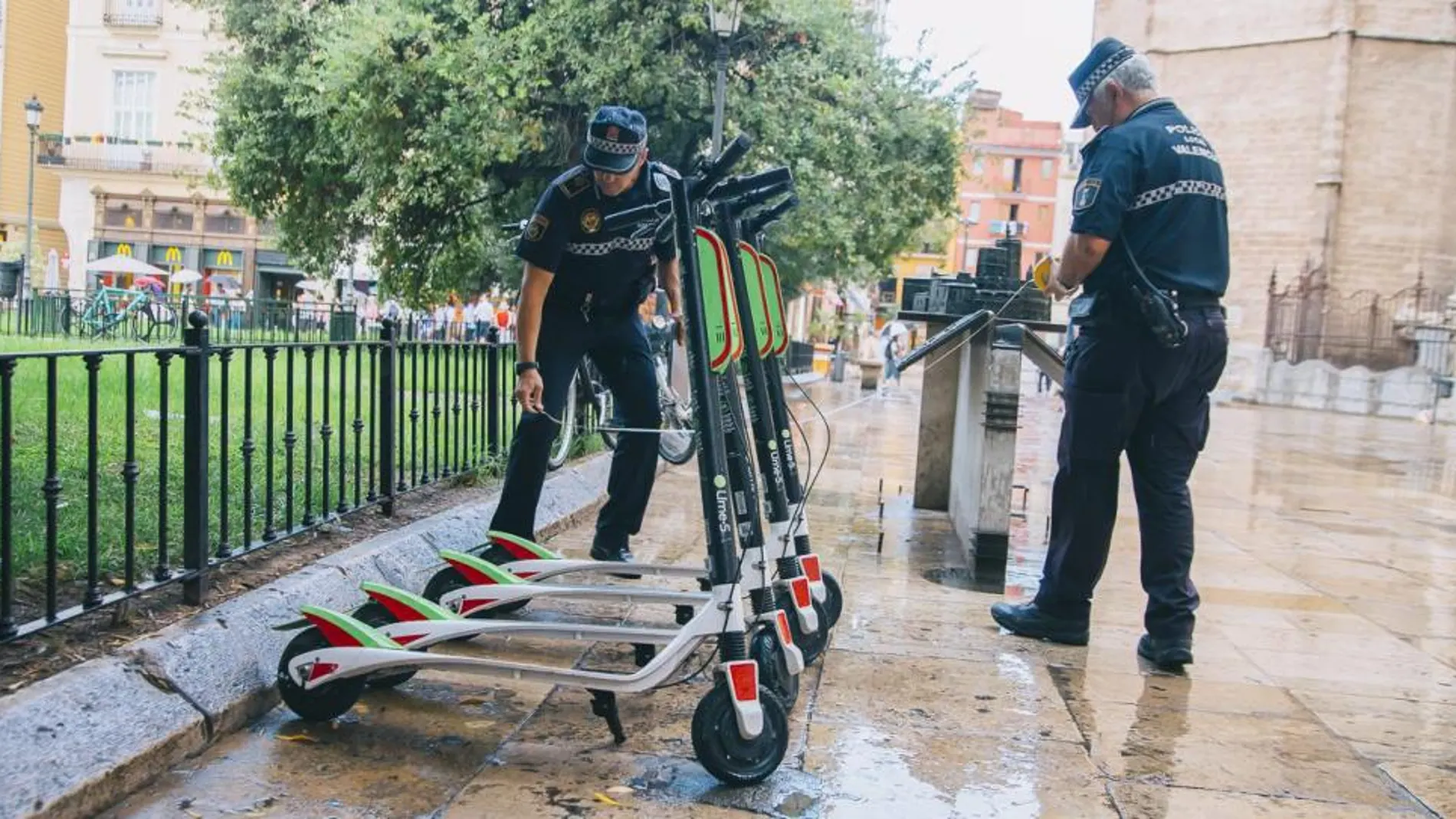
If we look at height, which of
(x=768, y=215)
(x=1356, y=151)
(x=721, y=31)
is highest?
(x=1356, y=151)

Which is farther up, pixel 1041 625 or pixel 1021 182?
pixel 1021 182

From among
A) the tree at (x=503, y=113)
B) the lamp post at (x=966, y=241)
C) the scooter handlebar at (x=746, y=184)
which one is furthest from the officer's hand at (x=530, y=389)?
the lamp post at (x=966, y=241)

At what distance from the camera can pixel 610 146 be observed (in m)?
4.25

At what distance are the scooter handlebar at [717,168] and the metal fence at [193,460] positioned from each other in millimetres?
1659

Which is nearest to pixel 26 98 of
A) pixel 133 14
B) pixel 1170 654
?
pixel 133 14

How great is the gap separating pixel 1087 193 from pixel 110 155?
149 feet

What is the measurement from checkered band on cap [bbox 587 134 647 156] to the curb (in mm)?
1730

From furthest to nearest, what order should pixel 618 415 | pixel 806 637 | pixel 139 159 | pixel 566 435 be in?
pixel 139 159 < pixel 566 435 < pixel 618 415 < pixel 806 637

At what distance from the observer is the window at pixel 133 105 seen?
4294 centimetres

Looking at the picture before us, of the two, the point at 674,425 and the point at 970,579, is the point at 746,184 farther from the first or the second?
the point at 674,425

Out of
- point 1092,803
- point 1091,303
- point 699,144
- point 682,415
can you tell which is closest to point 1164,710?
point 1092,803

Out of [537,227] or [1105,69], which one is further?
[1105,69]

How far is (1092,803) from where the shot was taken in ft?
10.6

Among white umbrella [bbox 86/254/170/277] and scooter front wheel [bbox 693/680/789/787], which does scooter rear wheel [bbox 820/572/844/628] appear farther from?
white umbrella [bbox 86/254/170/277]
